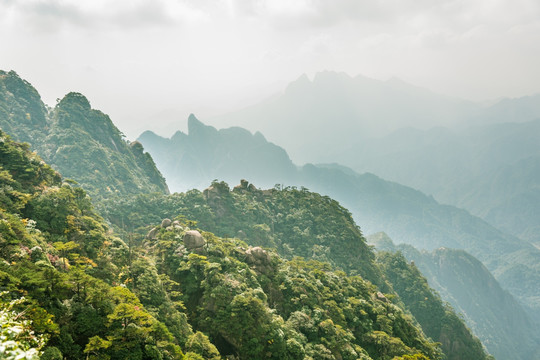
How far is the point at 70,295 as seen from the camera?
14938mm

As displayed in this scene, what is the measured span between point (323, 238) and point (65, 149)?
236 ft

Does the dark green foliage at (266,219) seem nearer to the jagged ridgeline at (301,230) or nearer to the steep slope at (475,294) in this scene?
the jagged ridgeline at (301,230)

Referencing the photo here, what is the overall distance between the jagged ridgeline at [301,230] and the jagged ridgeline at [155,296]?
24.9 meters

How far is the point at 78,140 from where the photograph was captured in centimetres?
8431

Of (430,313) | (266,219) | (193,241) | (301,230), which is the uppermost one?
(266,219)

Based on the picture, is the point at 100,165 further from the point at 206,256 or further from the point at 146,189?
the point at 206,256

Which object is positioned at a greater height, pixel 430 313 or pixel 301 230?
pixel 301 230

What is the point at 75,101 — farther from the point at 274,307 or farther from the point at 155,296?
the point at 274,307

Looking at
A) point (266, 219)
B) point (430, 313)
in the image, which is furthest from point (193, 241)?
point (430, 313)

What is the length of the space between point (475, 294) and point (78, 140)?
677 ft

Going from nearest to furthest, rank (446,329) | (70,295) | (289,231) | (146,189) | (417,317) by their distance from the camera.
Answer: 1. (70,295)
2. (446,329)
3. (417,317)
4. (289,231)
5. (146,189)

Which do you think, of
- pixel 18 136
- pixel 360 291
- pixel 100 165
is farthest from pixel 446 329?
pixel 18 136

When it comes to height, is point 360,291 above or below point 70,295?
above

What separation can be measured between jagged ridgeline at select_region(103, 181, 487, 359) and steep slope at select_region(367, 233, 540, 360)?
307ft
